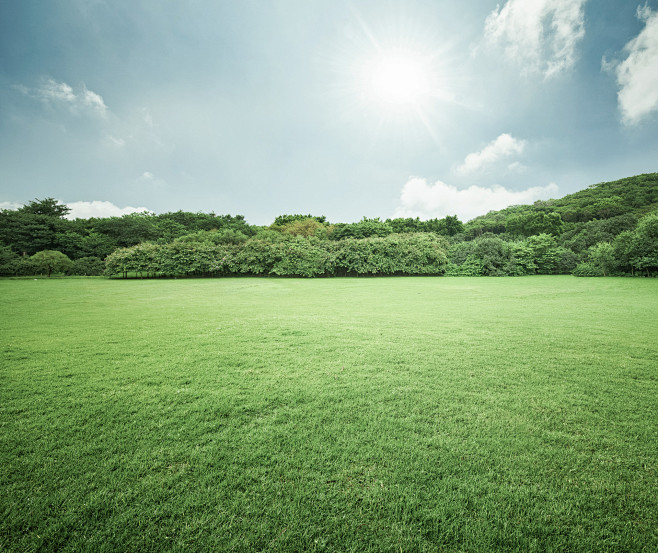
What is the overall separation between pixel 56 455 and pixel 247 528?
7.12ft

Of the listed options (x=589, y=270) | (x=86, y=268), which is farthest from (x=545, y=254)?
(x=86, y=268)

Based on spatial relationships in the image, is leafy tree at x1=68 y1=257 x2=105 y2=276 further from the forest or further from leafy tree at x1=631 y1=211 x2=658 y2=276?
leafy tree at x1=631 y1=211 x2=658 y2=276

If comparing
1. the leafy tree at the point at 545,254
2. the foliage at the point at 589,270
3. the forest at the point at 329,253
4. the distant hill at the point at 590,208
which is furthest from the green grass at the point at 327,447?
the distant hill at the point at 590,208

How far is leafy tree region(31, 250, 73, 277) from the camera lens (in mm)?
32281

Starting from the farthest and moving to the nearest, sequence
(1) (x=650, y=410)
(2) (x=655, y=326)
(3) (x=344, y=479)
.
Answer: (2) (x=655, y=326) < (1) (x=650, y=410) < (3) (x=344, y=479)

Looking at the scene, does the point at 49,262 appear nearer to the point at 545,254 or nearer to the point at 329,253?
the point at 329,253

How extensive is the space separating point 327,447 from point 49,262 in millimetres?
44604

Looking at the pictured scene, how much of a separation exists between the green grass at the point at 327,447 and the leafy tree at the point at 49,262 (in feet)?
122

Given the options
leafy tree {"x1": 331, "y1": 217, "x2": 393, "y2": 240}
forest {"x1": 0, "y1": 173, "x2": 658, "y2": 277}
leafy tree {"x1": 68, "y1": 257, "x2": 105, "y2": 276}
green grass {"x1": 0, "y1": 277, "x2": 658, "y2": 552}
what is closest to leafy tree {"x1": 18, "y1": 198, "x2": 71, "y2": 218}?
forest {"x1": 0, "y1": 173, "x2": 658, "y2": 277}

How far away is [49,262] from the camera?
32594mm

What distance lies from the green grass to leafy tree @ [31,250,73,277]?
3724 centimetres

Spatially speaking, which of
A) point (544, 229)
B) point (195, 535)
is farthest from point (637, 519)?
point (544, 229)

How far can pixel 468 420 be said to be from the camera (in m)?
3.33

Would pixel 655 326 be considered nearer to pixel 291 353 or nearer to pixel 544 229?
pixel 291 353
